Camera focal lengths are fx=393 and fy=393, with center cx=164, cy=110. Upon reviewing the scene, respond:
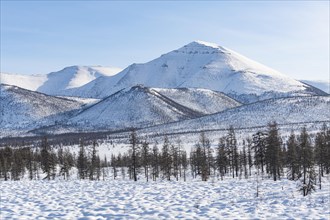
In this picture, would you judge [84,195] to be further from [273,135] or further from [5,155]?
[5,155]

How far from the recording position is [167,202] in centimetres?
2353


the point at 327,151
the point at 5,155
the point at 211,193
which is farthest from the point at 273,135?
the point at 5,155

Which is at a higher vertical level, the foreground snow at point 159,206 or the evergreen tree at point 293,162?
the foreground snow at point 159,206

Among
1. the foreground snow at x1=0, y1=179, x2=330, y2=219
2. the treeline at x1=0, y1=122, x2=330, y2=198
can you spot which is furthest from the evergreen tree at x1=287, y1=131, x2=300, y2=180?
the foreground snow at x1=0, y1=179, x2=330, y2=219

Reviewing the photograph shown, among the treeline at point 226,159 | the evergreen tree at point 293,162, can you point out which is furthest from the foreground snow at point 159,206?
the evergreen tree at point 293,162

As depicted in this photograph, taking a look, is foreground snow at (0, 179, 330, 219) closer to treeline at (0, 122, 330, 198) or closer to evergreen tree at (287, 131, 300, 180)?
treeline at (0, 122, 330, 198)

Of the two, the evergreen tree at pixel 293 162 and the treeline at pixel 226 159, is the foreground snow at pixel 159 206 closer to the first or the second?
the treeline at pixel 226 159

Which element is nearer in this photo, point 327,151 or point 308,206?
point 308,206

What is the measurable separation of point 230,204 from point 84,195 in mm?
10476

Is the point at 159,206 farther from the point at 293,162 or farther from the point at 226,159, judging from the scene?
the point at 226,159

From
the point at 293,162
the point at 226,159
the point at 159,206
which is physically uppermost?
the point at 159,206

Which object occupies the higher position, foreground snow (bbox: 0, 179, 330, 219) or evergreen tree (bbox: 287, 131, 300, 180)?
foreground snow (bbox: 0, 179, 330, 219)

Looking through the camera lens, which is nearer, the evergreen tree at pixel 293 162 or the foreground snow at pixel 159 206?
the foreground snow at pixel 159 206

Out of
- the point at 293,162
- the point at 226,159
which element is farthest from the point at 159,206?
the point at 226,159
